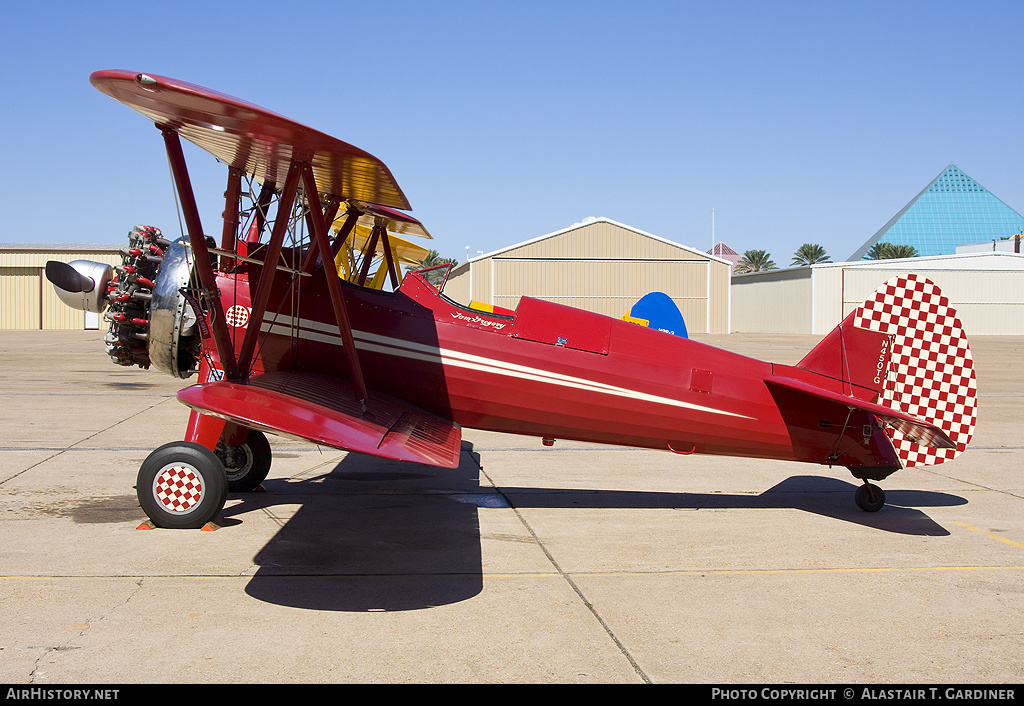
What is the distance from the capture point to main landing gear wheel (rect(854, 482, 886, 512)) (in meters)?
7.55

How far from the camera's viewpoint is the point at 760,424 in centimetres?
704

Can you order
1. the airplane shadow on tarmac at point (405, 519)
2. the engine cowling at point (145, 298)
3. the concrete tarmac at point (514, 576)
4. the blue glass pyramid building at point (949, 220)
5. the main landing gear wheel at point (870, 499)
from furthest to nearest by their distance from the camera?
the blue glass pyramid building at point (949, 220)
the main landing gear wheel at point (870, 499)
the engine cowling at point (145, 298)
the airplane shadow on tarmac at point (405, 519)
the concrete tarmac at point (514, 576)

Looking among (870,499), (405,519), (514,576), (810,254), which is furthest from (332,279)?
(810,254)

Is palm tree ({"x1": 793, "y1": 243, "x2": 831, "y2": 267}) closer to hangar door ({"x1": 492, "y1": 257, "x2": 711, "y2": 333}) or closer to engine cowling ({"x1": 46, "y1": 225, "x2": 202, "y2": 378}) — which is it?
hangar door ({"x1": 492, "y1": 257, "x2": 711, "y2": 333})

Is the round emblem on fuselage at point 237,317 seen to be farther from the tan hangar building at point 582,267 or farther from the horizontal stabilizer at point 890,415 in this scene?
the tan hangar building at point 582,267

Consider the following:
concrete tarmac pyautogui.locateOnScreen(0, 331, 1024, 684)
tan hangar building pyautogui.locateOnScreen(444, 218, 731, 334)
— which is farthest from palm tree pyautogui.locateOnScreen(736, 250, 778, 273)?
concrete tarmac pyautogui.locateOnScreen(0, 331, 1024, 684)

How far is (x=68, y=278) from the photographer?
22.3ft

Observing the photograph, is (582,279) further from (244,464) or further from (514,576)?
(514,576)

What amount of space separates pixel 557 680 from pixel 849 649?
1.66 meters

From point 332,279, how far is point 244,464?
2.63 meters

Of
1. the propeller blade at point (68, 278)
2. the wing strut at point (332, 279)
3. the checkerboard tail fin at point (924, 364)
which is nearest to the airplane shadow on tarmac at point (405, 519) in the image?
the checkerboard tail fin at point (924, 364)

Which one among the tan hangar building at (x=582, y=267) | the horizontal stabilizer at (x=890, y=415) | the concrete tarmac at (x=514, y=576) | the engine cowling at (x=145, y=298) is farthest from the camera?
the tan hangar building at (x=582, y=267)

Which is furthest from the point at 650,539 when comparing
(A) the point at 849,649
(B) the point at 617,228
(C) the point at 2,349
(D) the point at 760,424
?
(B) the point at 617,228

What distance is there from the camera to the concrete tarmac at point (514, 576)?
403 cm
